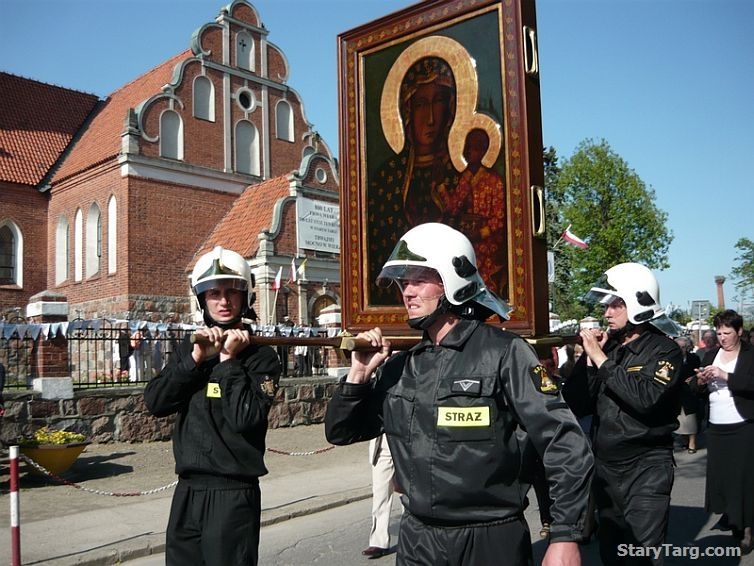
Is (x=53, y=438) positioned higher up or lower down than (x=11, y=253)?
lower down

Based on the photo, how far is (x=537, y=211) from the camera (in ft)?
13.4

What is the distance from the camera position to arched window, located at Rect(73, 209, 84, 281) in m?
24.5

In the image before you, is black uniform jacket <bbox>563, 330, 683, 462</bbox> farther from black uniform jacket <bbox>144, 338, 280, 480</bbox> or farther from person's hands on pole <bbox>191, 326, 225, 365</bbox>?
person's hands on pole <bbox>191, 326, 225, 365</bbox>

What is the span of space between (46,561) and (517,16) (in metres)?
5.71

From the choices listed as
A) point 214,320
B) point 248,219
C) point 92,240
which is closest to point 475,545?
point 214,320

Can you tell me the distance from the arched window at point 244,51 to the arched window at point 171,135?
11.8 ft

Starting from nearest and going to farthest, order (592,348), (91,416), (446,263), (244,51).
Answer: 1. (446,263)
2. (592,348)
3. (91,416)
4. (244,51)

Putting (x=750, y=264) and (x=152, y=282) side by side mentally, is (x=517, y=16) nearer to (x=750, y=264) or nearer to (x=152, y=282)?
(x=152, y=282)

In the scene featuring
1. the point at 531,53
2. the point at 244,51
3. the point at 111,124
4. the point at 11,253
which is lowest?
the point at 531,53

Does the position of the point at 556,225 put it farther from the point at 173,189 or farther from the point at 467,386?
the point at 467,386

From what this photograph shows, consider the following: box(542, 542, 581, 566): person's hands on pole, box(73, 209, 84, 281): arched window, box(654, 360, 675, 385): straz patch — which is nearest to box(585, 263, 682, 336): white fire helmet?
box(654, 360, 675, 385): straz patch

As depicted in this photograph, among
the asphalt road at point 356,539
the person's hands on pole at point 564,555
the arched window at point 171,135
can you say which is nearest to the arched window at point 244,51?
the arched window at point 171,135

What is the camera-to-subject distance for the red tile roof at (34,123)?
2556cm

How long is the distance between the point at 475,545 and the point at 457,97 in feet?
9.20
